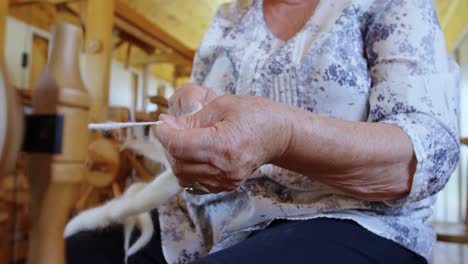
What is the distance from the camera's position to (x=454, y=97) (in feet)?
1.89

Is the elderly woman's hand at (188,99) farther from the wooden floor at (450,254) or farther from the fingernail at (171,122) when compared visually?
the wooden floor at (450,254)

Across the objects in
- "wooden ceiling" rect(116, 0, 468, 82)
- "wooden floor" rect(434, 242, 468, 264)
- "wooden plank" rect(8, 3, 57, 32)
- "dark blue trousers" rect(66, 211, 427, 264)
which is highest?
"wooden ceiling" rect(116, 0, 468, 82)

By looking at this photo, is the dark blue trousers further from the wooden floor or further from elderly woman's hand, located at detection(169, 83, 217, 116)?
the wooden floor

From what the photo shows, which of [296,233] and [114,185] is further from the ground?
[296,233]

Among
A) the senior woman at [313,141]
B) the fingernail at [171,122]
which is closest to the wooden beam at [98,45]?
the senior woman at [313,141]

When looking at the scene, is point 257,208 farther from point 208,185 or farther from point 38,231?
point 38,231

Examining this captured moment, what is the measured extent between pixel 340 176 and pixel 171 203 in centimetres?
39

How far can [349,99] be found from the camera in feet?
2.04

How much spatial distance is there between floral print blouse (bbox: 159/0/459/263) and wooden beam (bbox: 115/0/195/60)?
4.09 feet

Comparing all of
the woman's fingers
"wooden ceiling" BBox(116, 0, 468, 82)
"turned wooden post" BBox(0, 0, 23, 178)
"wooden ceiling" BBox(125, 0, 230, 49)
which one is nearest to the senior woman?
the woman's fingers

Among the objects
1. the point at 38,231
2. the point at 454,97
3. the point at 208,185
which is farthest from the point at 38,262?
the point at 454,97

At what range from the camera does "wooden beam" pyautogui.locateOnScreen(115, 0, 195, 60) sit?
71.5 inches

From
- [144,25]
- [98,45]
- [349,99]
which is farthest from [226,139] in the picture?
[144,25]

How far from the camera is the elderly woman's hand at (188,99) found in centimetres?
56
